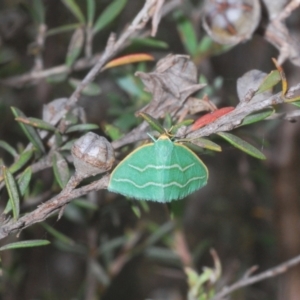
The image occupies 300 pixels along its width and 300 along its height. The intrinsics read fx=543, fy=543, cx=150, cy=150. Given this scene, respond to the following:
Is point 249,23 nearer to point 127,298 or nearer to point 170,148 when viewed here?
point 170,148

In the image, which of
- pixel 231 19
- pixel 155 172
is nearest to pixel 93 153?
pixel 155 172

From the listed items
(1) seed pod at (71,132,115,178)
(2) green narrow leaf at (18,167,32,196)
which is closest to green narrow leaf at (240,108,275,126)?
(1) seed pod at (71,132,115,178)

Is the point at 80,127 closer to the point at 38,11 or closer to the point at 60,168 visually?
the point at 60,168

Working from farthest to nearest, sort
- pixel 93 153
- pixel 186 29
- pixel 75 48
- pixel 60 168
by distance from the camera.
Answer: pixel 186 29, pixel 75 48, pixel 60 168, pixel 93 153

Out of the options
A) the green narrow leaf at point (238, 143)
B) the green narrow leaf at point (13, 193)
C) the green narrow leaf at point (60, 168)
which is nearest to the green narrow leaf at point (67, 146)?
the green narrow leaf at point (60, 168)

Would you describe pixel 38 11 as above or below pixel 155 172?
above

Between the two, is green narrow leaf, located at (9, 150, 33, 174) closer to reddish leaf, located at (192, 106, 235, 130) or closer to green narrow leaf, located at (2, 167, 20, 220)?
green narrow leaf, located at (2, 167, 20, 220)

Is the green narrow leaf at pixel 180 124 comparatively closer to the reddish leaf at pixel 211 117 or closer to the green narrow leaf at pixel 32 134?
the reddish leaf at pixel 211 117
